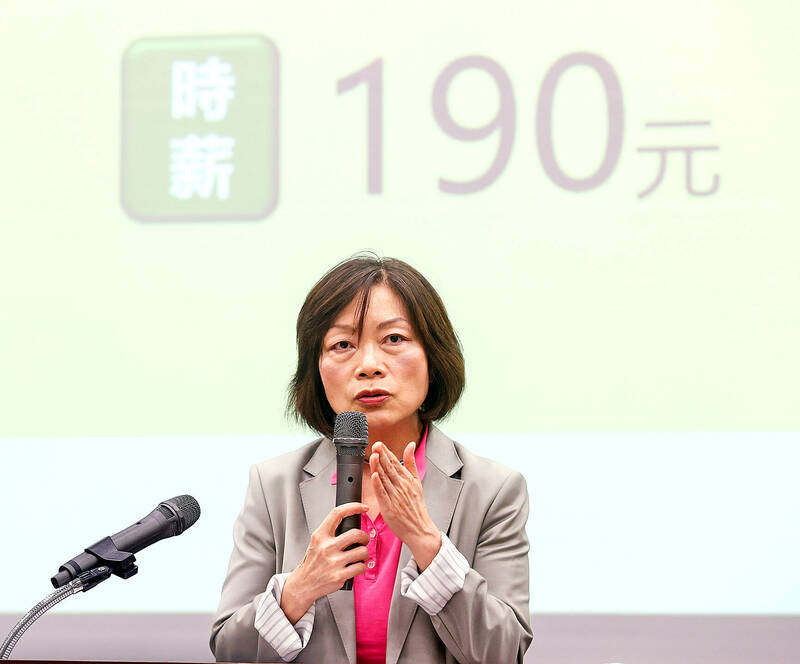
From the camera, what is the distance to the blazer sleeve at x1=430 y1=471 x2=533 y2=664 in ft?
5.22

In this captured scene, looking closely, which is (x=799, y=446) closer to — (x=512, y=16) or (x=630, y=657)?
(x=630, y=657)

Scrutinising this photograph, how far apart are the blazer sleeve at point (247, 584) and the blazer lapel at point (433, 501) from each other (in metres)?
0.20

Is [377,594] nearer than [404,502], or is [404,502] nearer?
[404,502]

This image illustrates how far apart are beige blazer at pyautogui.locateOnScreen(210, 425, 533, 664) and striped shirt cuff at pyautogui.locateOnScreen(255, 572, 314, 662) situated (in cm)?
3

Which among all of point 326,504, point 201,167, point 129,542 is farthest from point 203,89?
point 129,542

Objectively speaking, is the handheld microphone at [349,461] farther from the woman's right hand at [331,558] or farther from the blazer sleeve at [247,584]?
the blazer sleeve at [247,584]

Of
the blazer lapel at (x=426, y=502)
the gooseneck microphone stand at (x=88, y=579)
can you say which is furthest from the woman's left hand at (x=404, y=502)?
the gooseneck microphone stand at (x=88, y=579)

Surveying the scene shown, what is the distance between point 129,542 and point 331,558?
1.02ft

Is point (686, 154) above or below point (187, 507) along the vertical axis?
above

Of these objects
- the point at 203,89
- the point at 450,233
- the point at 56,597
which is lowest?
the point at 56,597

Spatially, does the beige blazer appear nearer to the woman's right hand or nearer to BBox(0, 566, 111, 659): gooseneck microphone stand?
the woman's right hand

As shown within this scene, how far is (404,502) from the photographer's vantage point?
1.56m

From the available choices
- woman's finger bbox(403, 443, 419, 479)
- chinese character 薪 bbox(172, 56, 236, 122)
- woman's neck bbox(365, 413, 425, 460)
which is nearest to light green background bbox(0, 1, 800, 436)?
chinese character 薪 bbox(172, 56, 236, 122)

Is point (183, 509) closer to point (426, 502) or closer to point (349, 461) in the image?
point (349, 461)
